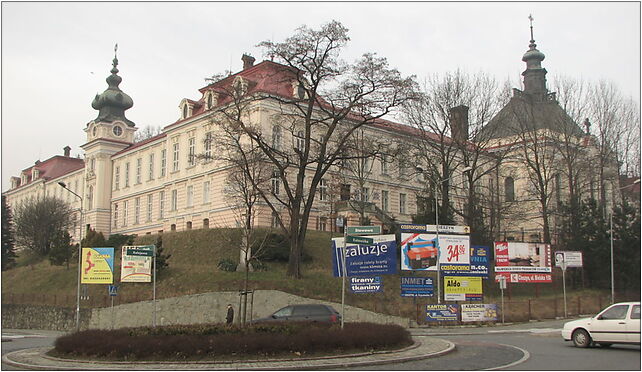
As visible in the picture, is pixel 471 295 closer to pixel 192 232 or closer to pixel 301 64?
pixel 301 64

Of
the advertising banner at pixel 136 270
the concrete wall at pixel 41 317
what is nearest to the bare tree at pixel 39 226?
the concrete wall at pixel 41 317

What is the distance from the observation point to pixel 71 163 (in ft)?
339

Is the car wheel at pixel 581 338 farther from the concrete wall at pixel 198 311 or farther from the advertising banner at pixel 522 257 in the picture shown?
the advertising banner at pixel 522 257

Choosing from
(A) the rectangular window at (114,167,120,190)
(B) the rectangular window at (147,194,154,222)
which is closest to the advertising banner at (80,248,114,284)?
(B) the rectangular window at (147,194,154,222)

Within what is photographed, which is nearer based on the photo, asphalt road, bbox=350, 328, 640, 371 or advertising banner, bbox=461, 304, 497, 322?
asphalt road, bbox=350, 328, 640, 371

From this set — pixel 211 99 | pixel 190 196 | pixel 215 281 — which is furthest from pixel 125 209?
pixel 215 281

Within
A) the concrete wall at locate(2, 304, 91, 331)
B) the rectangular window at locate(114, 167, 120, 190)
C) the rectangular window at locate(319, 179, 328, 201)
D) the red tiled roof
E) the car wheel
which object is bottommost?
the concrete wall at locate(2, 304, 91, 331)

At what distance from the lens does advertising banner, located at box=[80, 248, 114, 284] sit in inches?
1507

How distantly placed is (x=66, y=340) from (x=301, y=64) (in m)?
23.9

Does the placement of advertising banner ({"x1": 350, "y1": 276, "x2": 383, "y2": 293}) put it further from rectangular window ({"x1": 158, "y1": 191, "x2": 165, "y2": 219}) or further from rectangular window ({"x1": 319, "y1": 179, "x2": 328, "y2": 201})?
rectangular window ({"x1": 158, "y1": 191, "x2": 165, "y2": 219})

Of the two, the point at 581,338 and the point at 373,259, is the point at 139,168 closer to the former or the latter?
the point at 373,259

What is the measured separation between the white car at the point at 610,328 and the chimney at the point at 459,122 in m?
30.8

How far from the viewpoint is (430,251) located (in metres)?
37.0

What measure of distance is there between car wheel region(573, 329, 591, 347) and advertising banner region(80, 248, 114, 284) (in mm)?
28156
